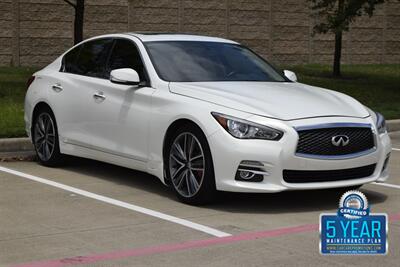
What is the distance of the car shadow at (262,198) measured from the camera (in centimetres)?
707

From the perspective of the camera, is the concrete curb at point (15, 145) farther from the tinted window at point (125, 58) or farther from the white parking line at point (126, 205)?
the tinted window at point (125, 58)

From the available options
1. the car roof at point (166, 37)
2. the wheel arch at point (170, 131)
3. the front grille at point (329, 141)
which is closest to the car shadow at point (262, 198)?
the wheel arch at point (170, 131)

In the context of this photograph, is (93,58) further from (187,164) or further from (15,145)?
(187,164)

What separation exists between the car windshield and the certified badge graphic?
289 cm

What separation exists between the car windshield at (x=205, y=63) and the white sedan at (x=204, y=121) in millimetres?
13

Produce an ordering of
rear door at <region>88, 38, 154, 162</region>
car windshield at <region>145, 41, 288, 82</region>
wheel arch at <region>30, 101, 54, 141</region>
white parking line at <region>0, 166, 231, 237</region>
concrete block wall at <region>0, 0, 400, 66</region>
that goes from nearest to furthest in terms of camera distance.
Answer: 1. white parking line at <region>0, 166, 231, 237</region>
2. rear door at <region>88, 38, 154, 162</region>
3. car windshield at <region>145, 41, 288, 82</region>
4. wheel arch at <region>30, 101, 54, 141</region>
5. concrete block wall at <region>0, 0, 400, 66</region>

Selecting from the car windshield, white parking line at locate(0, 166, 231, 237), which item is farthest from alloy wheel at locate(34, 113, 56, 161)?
the car windshield

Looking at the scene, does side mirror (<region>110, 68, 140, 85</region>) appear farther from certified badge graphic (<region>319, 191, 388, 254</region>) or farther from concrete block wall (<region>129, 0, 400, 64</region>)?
concrete block wall (<region>129, 0, 400, 64</region>)

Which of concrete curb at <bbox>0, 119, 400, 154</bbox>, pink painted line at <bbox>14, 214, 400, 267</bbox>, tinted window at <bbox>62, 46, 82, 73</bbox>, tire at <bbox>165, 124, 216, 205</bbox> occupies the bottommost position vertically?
concrete curb at <bbox>0, 119, 400, 154</bbox>

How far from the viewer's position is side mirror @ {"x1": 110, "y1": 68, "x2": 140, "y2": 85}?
25.4 feet

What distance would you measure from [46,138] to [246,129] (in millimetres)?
3362

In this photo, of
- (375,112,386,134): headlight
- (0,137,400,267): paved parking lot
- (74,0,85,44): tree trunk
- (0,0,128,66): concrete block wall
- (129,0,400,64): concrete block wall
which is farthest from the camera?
(129,0,400,64): concrete block wall

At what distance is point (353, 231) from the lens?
5012 mm

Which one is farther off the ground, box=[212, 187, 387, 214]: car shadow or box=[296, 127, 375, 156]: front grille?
box=[296, 127, 375, 156]: front grille
